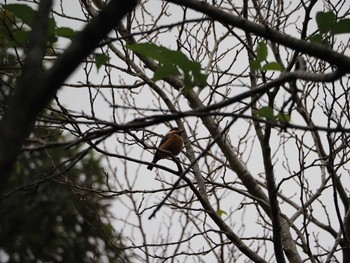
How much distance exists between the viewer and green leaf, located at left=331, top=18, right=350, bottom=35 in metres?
1.48

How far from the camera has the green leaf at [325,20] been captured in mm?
1495

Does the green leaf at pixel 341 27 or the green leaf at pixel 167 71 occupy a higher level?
the green leaf at pixel 341 27

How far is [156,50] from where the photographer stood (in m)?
1.48

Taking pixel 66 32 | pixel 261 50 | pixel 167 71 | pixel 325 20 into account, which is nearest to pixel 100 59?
pixel 66 32

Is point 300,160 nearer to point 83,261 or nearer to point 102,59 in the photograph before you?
point 102,59

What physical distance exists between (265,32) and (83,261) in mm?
11314

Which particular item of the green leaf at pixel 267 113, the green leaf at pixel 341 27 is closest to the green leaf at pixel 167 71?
the green leaf at pixel 267 113

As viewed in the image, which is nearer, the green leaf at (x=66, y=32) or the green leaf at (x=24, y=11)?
the green leaf at (x=24, y=11)

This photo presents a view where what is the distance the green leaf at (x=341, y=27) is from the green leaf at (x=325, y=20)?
0.04 ft

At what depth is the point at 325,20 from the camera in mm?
1499

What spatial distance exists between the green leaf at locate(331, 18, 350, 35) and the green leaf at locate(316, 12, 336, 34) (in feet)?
0.04

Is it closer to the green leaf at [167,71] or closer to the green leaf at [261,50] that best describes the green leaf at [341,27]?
the green leaf at [261,50]

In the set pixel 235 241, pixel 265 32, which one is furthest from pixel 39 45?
pixel 235 241

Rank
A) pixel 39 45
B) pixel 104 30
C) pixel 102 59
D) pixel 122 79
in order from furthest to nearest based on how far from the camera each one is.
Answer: pixel 122 79 → pixel 102 59 → pixel 104 30 → pixel 39 45
